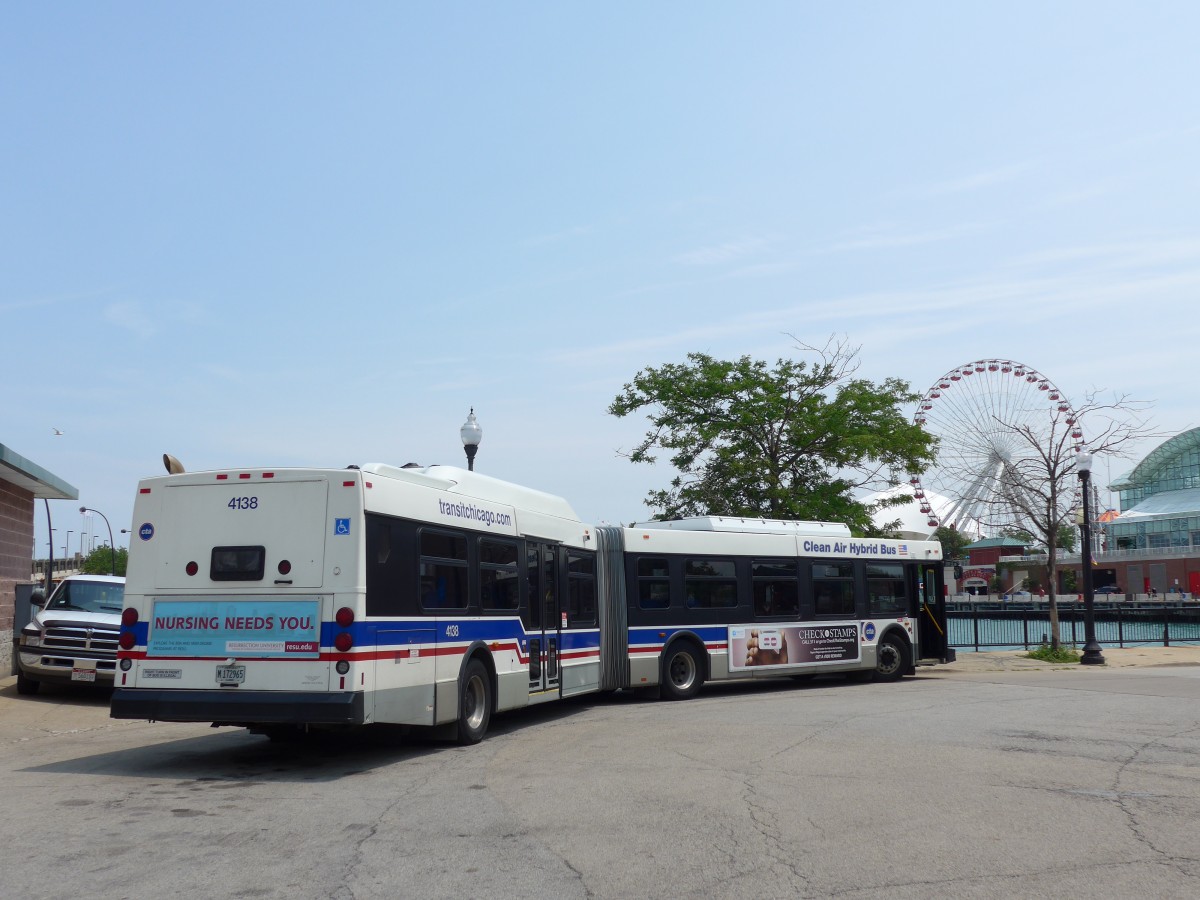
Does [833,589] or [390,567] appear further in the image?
[833,589]

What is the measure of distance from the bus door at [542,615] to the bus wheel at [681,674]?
12.3 ft

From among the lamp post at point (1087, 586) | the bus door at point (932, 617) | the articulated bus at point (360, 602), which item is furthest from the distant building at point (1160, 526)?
the articulated bus at point (360, 602)

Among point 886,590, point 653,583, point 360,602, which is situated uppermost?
point 653,583

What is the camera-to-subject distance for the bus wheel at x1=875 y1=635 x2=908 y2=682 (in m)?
23.0

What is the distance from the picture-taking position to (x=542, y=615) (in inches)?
606

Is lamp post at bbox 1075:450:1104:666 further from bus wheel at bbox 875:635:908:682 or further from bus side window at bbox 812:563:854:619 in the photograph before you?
bus side window at bbox 812:563:854:619

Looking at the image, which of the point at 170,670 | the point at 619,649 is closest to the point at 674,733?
the point at 619,649

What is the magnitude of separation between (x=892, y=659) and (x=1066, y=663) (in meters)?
8.68

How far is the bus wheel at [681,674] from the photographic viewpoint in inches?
754

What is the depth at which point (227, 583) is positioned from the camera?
1129cm

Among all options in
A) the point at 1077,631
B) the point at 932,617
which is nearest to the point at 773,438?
the point at 932,617

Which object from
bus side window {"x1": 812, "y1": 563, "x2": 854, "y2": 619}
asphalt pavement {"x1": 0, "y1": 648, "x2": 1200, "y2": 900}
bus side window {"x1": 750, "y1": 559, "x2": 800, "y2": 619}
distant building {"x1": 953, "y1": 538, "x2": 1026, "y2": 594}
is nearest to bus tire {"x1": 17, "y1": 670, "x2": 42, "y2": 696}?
asphalt pavement {"x1": 0, "y1": 648, "x2": 1200, "y2": 900}

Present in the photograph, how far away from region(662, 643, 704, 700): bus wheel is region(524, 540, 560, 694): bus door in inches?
148

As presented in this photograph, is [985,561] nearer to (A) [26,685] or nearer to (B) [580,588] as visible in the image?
(B) [580,588]
